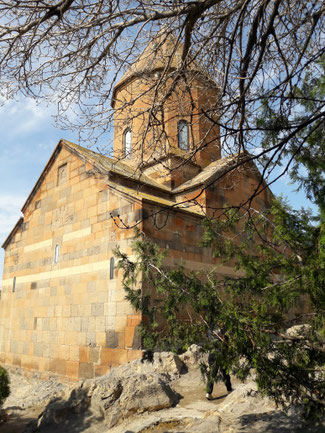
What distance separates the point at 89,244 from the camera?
30.6ft

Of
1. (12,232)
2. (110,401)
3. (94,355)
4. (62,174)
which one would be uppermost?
(62,174)

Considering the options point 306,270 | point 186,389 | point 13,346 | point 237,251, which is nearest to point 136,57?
point 237,251

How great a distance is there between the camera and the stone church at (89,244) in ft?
26.5

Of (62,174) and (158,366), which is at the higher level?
(62,174)

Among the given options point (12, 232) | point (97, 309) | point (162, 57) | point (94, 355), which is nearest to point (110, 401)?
point (94, 355)

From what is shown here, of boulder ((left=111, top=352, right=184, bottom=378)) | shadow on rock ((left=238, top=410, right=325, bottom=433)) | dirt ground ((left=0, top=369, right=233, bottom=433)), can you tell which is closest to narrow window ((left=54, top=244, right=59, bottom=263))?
dirt ground ((left=0, top=369, right=233, bottom=433))

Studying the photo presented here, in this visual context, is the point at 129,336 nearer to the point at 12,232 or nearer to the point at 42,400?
the point at 42,400

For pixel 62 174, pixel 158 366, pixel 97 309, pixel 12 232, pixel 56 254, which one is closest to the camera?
pixel 158 366

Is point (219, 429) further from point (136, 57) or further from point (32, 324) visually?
point (32, 324)

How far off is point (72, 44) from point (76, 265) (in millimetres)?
6029

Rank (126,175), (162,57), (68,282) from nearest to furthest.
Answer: (162,57) < (68,282) < (126,175)

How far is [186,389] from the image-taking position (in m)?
6.65

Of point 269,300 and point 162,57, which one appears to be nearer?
point 269,300

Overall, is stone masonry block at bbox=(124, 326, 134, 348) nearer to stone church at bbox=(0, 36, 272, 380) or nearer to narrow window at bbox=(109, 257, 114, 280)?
stone church at bbox=(0, 36, 272, 380)
